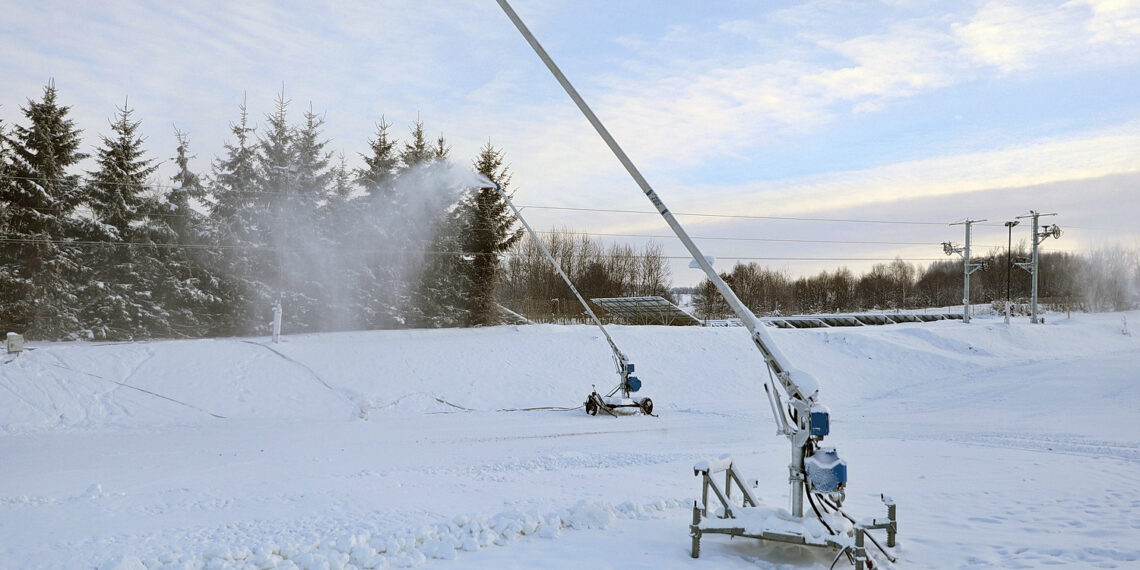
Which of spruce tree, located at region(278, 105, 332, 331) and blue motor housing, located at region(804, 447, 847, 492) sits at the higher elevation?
spruce tree, located at region(278, 105, 332, 331)

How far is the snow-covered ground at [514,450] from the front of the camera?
6758 millimetres

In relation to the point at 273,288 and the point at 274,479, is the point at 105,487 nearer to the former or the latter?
the point at 274,479

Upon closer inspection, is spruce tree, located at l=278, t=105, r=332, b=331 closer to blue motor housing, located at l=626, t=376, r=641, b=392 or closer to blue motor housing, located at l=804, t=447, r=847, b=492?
blue motor housing, located at l=626, t=376, r=641, b=392

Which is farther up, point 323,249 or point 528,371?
point 323,249

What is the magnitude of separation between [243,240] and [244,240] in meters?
0.04

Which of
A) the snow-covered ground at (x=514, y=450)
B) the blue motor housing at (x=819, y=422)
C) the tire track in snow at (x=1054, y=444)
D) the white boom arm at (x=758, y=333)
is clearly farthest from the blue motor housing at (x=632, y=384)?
the blue motor housing at (x=819, y=422)

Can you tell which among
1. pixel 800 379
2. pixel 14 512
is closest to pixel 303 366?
pixel 14 512

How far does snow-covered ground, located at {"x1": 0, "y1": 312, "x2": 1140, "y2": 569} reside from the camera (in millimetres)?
6758

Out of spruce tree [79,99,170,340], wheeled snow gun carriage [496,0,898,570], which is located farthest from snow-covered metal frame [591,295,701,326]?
wheeled snow gun carriage [496,0,898,570]

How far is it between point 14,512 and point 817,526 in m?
8.14

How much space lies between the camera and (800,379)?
654 centimetres

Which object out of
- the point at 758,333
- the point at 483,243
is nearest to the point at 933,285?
the point at 483,243

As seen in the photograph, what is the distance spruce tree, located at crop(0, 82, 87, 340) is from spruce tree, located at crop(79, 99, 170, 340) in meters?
0.55

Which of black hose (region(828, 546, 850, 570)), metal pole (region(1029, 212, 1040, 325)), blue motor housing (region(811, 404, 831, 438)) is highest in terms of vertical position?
metal pole (region(1029, 212, 1040, 325))
